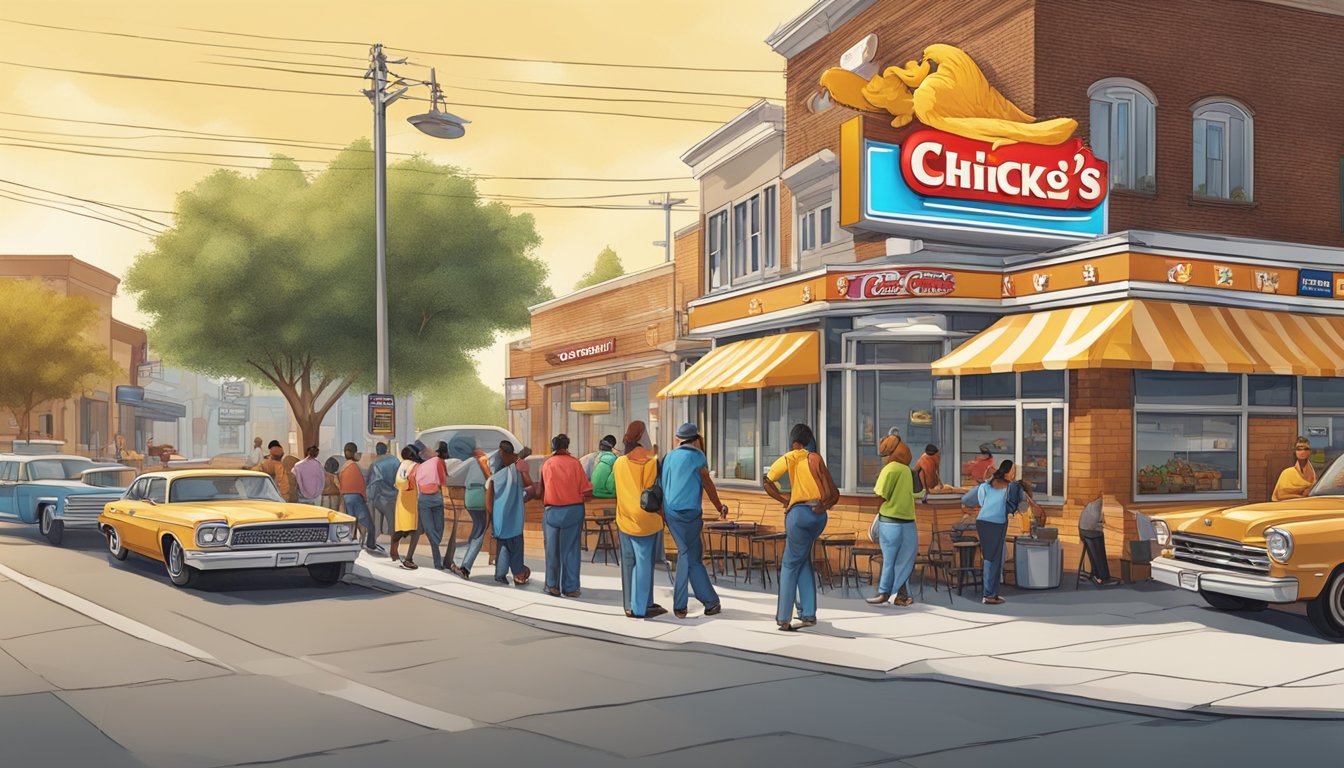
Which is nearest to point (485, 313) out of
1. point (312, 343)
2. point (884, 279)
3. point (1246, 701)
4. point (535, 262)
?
point (535, 262)

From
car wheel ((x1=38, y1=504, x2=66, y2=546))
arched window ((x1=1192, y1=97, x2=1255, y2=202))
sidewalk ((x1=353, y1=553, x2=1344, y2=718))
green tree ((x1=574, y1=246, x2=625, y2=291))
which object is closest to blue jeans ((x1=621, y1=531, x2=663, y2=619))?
sidewalk ((x1=353, y1=553, x2=1344, y2=718))

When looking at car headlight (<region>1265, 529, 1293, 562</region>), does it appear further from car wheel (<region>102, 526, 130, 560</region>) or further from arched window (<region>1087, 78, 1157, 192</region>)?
car wheel (<region>102, 526, 130, 560</region>)

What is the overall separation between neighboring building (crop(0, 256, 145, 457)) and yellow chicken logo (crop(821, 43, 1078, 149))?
1626 inches

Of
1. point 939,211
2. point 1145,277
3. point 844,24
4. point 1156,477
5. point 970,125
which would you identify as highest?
point 844,24

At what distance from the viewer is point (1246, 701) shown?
855cm

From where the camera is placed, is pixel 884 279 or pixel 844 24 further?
pixel 844 24

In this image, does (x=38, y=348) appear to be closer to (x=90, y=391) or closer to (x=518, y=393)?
(x=90, y=391)

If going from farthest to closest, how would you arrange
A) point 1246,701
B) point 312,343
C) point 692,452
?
1. point 312,343
2. point 692,452
3. point 1246,701

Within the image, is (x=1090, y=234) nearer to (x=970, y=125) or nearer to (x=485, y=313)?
(x=970, y=125)

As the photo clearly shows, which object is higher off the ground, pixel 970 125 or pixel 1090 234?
pixel 970 125

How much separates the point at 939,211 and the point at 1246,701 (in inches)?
363

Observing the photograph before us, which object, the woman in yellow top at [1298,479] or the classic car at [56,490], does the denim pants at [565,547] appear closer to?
the woman in yellow top at [1298,479]

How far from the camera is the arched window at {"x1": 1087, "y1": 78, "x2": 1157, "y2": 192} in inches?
705

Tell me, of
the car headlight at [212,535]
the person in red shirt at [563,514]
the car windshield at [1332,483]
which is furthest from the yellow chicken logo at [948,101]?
the car headlight at [212,535]
